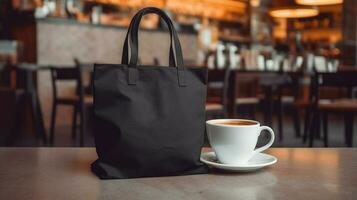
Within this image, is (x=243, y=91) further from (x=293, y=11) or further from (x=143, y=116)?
(x=143, y=116)

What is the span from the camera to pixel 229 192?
2.28 feet

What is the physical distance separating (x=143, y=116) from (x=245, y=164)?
21cm

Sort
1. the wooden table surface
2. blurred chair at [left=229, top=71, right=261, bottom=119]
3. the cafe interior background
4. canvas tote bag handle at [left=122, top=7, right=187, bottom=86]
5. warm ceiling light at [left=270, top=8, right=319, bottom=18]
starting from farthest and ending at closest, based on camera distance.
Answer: warm ceiling light at [left=270, top=8, right=319, bottom=18] → blurred chair at [left=229, top=71, right=261, bottom=119] → the cafe interior background → canvas tote bag handle at [left=122, top=7, right=187, bottom=86] → the wooden table surface

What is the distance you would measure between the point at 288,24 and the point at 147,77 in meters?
12.1

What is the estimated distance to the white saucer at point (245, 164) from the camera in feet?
2.69

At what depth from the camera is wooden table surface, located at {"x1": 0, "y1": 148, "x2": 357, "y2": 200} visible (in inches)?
26.5

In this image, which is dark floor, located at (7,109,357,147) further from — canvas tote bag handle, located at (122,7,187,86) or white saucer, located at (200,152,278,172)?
canvas tote bag handle, located at (122,7,187,86)

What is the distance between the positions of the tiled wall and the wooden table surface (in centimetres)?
470

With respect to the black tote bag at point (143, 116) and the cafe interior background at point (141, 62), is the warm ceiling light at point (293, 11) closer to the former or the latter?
the cafe interior background at point (141, 62)

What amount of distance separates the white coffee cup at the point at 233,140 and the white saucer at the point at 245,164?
0.07 ft

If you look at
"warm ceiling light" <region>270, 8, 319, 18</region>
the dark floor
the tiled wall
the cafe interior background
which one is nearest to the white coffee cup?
the cafe interior background

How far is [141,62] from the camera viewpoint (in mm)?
6016

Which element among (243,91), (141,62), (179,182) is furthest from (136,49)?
(141,62)

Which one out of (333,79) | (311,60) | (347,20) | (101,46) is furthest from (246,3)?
(333,79)
